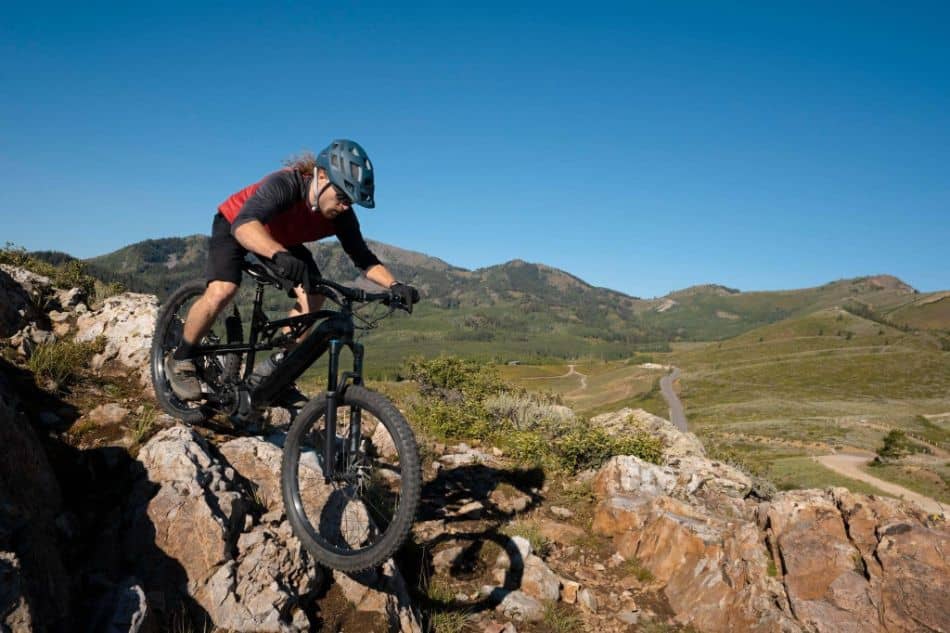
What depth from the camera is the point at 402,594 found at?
5.02 m

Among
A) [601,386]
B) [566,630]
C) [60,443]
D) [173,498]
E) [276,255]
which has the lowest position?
[601,386]

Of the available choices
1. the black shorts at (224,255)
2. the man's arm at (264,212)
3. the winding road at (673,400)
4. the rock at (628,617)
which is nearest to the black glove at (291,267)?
the man's arm at (264,212)

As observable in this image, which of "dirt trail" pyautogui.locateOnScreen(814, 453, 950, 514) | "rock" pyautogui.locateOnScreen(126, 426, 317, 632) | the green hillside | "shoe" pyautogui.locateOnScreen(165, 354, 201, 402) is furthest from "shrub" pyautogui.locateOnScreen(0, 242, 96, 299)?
"dirt trail" pyautogui.locateOnScreen(814, 453, 950, 514)

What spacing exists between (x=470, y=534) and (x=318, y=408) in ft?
10.7

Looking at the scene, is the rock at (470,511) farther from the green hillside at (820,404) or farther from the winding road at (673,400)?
the winding road at (673,400)

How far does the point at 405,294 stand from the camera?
5.11 m

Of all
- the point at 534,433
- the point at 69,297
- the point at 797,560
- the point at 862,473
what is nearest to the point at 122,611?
the point at 797,560

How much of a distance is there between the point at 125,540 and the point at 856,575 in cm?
744

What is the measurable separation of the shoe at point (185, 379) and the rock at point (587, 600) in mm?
5030

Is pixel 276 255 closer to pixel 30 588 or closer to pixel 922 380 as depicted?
pixel 30 588

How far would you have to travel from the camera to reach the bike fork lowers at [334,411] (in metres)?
4.64

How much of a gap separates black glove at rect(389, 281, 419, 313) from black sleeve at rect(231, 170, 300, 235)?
1.33 metres

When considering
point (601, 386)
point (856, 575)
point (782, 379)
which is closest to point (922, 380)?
point (782, 379)

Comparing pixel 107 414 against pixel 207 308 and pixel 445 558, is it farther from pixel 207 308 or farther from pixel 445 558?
pixel 445 558
